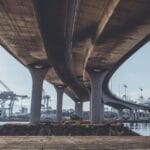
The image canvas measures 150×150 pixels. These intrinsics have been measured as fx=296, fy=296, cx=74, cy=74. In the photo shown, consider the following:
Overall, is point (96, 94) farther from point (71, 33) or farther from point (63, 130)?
point (71, 33)

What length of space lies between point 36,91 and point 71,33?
1343 inches

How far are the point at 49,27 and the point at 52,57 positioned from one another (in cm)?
1581

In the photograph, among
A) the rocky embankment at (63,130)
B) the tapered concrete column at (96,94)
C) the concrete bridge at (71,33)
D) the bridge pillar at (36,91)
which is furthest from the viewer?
the tapered concrete column at (96,94)

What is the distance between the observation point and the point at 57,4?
25391mm

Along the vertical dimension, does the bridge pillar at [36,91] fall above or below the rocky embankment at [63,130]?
above

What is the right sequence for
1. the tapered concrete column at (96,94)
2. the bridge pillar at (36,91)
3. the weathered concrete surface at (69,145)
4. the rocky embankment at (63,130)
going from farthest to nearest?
the tapered concrete column at (96,94) → the bridge pillar at (36,91) → the rocky embankment at (63,130) → the weathered concrete surface at (69,145)

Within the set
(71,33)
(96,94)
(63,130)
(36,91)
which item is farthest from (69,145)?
(96,94)

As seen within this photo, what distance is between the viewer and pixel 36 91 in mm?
66750

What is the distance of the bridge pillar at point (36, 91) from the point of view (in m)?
66.4

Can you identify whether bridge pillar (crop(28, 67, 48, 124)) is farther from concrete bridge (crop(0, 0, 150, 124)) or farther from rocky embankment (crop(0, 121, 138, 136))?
rocky embankment (crop(0, 121, 138, 136))

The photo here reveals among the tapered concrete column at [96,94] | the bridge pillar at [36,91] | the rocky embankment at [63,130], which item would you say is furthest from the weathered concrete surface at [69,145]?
the tapered concrete column at [96,94]

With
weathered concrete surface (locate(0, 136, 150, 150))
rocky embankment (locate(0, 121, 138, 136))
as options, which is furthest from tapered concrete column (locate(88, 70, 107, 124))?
weathered concrete surface (locate(0, 136, 150, 150))

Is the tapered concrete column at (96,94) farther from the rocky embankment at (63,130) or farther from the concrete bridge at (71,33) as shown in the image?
the rocky embankment at (63,130)

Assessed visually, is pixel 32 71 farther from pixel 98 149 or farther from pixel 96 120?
pixel 98 149
